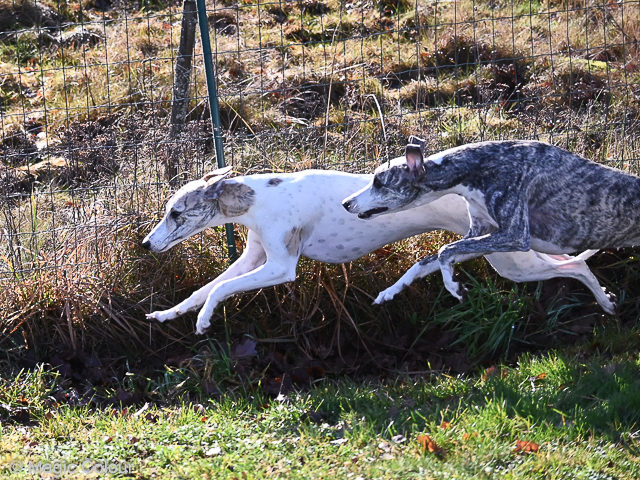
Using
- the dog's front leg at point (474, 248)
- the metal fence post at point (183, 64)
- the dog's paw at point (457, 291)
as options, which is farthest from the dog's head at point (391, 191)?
the metal fence post at point (183, 64)

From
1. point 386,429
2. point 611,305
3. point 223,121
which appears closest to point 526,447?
point 386,429

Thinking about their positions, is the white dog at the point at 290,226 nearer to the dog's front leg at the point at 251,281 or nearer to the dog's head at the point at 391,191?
the dog's front leg at the point at 251,281

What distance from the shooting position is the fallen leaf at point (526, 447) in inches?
167

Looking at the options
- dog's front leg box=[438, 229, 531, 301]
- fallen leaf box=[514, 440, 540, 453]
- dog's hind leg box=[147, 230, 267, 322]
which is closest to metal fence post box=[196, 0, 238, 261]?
dog's hind leg box=[147, 230, 267, 322]

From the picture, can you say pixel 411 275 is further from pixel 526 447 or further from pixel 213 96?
pixel 213 96

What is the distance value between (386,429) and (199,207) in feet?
6.55

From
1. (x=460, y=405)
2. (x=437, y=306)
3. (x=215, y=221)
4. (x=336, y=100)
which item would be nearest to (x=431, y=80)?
(x=336, y=100)

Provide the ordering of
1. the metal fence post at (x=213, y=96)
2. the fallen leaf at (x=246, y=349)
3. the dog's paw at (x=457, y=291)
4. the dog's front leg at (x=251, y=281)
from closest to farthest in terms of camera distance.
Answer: the dog's paw at (x=457, y=291)
the dog's front leg at (x=251, y=281)
the fallen leaf at (x=246, y=349)
the metal fence post at (x=213, y=96)

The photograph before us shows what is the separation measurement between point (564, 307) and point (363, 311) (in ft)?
5.04

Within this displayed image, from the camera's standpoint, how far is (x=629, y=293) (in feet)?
21.3

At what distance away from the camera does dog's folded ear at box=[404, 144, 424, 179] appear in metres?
5.12

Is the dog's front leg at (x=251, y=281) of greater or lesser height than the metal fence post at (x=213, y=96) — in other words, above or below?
below

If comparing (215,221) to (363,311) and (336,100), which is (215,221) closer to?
(363,311)

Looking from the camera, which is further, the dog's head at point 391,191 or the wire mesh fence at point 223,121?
the wire mesh fence at point 223,121
